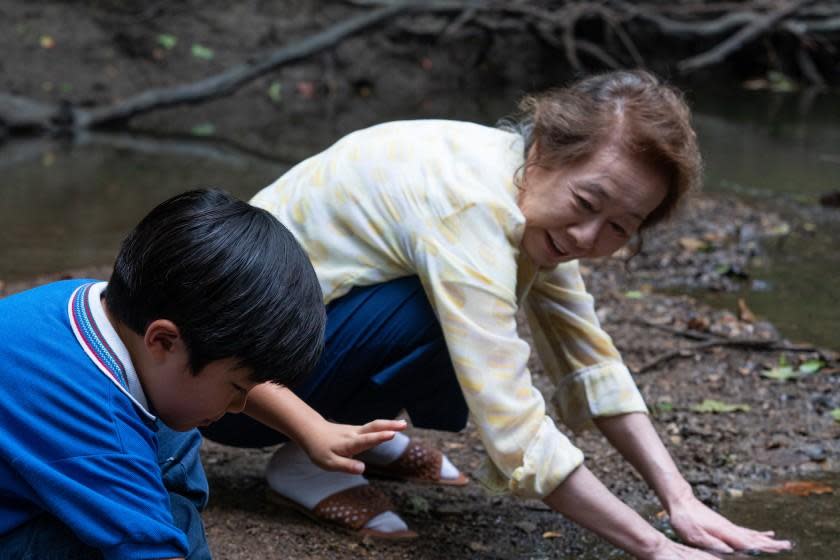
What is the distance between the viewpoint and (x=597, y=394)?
2.41 metres

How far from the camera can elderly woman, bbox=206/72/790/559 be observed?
2.05 meters

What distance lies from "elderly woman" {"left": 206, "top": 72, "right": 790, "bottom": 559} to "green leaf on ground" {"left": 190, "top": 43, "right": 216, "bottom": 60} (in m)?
7.42

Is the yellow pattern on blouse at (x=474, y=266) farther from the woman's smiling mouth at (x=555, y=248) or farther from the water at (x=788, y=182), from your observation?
the water at (x=788, y=182)

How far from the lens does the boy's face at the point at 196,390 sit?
4.89 feet

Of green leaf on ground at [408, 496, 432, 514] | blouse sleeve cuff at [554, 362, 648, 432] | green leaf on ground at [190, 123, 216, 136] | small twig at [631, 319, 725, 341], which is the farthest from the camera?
green leaf on ground at [190, 123, 216, 136]

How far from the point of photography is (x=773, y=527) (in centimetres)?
240

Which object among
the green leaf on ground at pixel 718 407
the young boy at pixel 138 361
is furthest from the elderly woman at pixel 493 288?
the green leaf on ground at pixel 718 407

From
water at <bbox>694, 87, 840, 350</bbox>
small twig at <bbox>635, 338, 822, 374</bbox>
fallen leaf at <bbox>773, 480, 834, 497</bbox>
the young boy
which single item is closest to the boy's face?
the young boy

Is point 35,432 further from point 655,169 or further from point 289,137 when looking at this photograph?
point 289,137

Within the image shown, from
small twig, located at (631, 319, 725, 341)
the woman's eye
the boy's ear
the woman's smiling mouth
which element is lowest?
small twig, located at (631, 319, 725, 341)

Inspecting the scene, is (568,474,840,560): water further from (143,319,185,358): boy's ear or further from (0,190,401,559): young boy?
(143,319,185,358): boy's ear

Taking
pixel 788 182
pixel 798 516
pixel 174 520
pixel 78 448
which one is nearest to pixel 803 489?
pixel 798 516

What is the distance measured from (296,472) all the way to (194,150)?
5.03m

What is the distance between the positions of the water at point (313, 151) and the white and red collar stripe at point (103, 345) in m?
2.66
